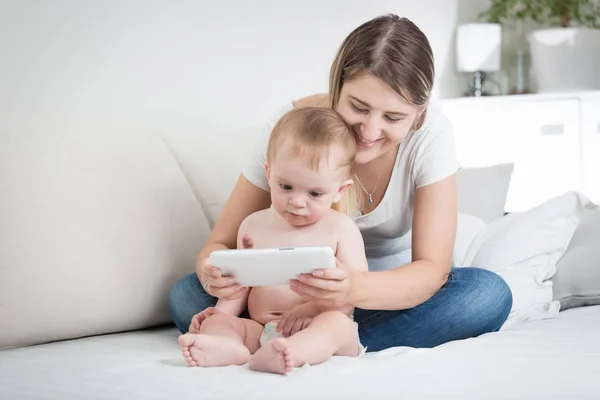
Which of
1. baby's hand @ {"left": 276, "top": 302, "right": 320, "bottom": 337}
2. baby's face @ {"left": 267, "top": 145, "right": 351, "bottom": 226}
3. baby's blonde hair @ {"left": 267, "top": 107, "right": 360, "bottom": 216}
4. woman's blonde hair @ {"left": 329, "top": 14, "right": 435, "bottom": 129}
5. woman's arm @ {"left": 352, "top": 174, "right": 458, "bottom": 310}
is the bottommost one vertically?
baby's hand @ {"left": 276, "top": 302, "right": 320, "bottom": 337}

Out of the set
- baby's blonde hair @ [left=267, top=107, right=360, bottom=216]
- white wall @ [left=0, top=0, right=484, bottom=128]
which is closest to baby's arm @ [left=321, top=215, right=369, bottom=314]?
baby's blonde hair @ [left=267, top=107, right=360, bottom=216]

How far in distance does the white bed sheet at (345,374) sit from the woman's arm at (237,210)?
29 cm

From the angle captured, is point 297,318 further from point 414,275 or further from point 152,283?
point 152,283

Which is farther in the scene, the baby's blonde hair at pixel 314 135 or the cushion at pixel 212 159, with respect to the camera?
the cushion at pixel 212 159

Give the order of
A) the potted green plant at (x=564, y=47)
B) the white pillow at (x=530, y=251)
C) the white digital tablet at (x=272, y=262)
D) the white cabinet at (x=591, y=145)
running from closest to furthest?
the white digital tablet at (x=272, y=262) → the white pillow at (x=530, y=251) → the white cabinet at (x=591, y=145) → the potted green plant at (x=564, y=47)

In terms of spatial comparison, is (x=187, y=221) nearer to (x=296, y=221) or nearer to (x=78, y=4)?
(x=296, y=221)

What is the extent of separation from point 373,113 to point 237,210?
408 millimetres

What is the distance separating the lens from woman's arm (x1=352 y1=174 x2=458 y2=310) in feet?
4.90

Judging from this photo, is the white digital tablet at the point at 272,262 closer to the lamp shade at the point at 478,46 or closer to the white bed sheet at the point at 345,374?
the white bed sheet at the point at 345,374

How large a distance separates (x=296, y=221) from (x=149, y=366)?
40cm

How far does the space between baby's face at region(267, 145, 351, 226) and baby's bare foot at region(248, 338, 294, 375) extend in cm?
32

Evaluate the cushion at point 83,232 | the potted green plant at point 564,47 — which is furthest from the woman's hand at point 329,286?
the potted green plant at point 564,47

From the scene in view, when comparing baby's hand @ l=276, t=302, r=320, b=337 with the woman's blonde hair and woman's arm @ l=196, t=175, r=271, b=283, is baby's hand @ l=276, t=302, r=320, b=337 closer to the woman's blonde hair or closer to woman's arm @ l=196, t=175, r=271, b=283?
woman's arm @ l=196, t=175, r=271, b=283

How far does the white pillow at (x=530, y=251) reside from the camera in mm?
1962
